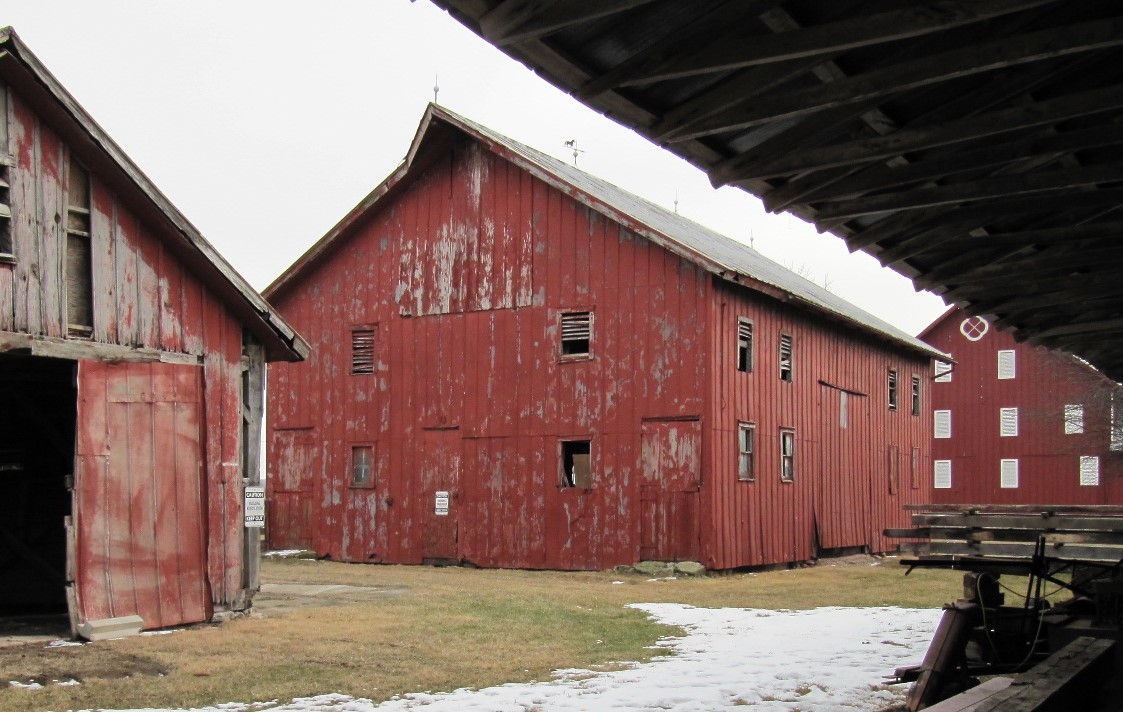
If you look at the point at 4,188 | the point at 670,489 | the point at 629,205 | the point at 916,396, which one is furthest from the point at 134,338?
the point at 916,396

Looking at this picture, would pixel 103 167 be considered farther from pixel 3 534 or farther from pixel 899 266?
pixel 899 266

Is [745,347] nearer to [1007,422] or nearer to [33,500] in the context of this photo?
[33,500]

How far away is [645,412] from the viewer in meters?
22.9

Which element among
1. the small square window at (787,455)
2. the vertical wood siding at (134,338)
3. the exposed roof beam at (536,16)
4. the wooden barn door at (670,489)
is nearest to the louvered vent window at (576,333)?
the wooden barn door at (670,489)

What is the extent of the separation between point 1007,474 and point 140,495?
138ft

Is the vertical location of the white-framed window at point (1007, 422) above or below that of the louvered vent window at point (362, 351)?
below

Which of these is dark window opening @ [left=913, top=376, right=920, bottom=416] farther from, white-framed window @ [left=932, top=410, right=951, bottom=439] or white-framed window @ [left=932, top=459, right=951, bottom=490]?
white-framed window @ [left=932, top=459, right=951, bottom=490]

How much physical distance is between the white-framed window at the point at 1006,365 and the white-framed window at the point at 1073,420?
2.46m

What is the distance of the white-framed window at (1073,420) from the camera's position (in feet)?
156

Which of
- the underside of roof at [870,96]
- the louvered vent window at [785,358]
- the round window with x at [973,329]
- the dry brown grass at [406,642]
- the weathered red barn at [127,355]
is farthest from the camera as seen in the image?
the round window with x at [973,329]

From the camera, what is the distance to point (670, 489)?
22.5 meters

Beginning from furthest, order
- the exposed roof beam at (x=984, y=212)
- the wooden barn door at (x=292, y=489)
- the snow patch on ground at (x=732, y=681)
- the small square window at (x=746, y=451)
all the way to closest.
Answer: the wooden barn door at (x=292, y=489), the small square window at (x=746, y=451), the snow patch on ground at (x=732, y=681), the exposed roof beam at (x=984, y=212)

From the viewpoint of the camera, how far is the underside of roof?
4.66 metres

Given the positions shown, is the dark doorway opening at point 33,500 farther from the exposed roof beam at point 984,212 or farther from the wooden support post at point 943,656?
the exposed roof beam at point 984,212
